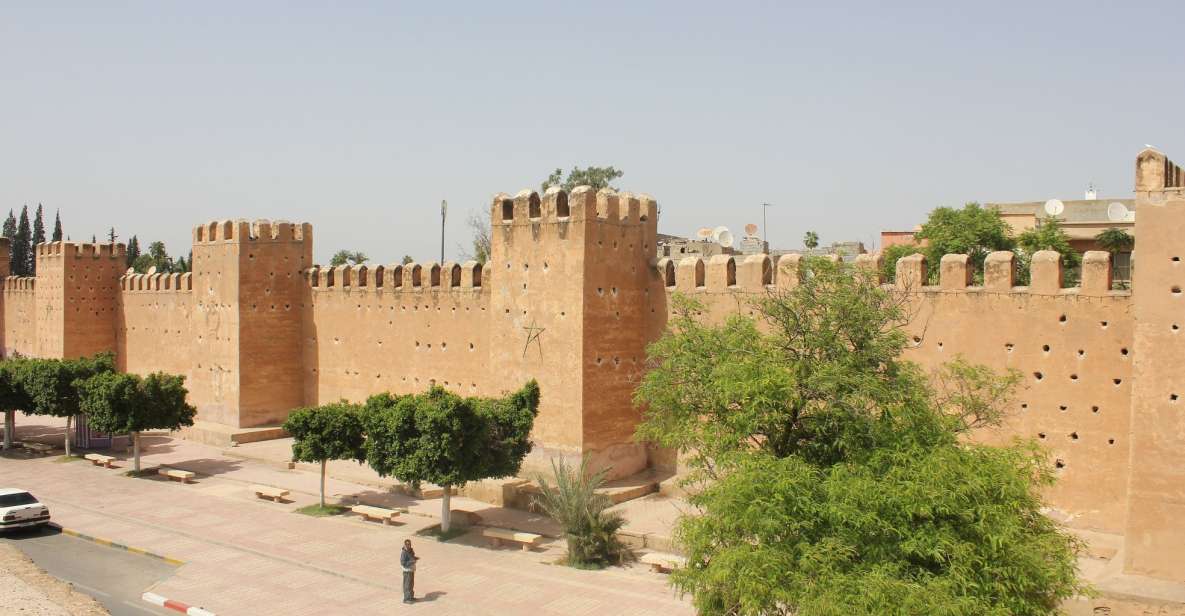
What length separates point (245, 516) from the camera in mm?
17438

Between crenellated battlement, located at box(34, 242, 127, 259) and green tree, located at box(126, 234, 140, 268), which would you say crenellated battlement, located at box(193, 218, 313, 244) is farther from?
green tree, located at box(126, 234, 140, 268)

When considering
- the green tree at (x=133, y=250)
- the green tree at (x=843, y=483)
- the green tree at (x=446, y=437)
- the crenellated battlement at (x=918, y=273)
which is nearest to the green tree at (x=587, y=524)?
the green tree at (x=446, y=437)

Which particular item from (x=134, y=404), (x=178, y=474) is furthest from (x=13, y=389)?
(x=178, y=474)

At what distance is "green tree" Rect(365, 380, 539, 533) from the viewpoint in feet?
49.9

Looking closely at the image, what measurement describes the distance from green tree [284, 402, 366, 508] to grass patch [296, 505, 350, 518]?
92cm

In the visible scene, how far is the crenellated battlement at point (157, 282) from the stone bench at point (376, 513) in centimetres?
1238

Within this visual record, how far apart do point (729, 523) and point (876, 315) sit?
2.88 m

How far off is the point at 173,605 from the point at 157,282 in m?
19.1

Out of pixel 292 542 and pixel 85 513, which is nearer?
pixel 292 542

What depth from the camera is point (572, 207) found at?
17422mm

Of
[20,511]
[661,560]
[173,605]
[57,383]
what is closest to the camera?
[173,605]

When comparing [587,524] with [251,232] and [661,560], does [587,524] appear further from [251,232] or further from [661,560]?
[251,232]

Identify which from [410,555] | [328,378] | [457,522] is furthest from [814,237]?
[410,555]

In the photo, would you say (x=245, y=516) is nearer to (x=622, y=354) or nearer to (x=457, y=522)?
(x=457, y=522)
